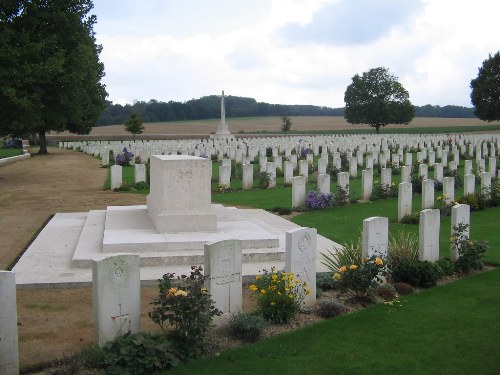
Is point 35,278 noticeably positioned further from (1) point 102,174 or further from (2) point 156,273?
(1) point 102,174

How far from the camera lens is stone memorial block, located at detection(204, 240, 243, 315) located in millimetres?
6848

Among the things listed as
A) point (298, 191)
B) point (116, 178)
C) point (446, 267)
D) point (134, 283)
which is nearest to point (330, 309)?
point (134, 283)

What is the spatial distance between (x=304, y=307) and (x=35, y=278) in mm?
4028

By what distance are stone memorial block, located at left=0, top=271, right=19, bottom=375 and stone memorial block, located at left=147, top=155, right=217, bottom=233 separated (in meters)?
5.23

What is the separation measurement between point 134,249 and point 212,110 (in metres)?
100

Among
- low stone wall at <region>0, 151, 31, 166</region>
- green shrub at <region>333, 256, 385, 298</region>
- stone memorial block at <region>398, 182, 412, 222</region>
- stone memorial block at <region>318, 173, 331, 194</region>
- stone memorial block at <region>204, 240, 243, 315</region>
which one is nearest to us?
stone memorial block at <region>204, 240, 243, 315</region>

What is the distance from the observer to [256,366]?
5828 millimetres

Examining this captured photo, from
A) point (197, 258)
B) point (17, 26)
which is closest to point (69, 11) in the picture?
point (17, 26)

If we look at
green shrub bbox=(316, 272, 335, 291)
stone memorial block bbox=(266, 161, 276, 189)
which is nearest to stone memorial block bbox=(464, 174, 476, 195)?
stone memorial block bbox=(266, 161, 276, 189)

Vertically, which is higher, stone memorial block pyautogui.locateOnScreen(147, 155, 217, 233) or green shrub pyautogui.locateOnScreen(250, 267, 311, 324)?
stone memorial block pyautogui.locateOnScreen(147, 155, 217, 233)

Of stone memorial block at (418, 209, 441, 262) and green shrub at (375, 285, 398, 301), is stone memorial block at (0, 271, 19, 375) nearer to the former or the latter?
green shrub at (375, 285, 398, 301)

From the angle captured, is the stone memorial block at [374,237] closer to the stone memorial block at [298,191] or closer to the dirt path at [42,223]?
the dirt path at [42,223]

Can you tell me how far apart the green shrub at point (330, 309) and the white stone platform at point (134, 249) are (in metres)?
1.84

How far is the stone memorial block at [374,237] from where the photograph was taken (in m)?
8.31
